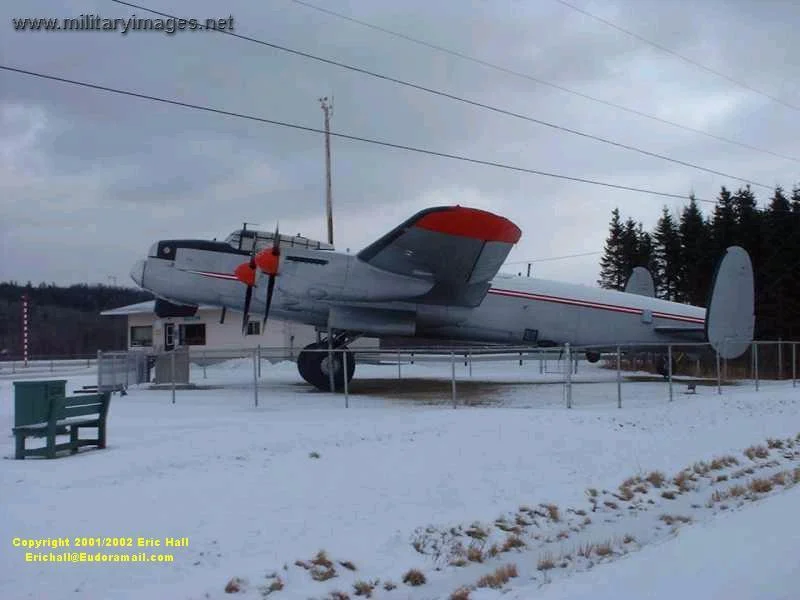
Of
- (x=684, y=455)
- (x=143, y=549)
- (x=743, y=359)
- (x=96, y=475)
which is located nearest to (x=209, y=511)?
(x=143, y=549)

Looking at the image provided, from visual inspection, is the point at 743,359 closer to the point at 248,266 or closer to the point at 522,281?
the point at 522,281

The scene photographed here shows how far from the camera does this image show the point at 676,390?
21.2 m

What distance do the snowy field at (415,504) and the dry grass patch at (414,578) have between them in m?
0.08

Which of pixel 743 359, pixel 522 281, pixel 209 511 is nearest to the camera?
pixel 209 511

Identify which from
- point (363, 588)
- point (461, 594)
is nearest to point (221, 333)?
point (363, 588)

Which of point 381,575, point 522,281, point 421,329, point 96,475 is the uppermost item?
point 522,281

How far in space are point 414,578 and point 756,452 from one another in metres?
9.30

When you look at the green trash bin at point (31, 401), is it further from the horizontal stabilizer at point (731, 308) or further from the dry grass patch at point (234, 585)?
the horizontal stabilizer at point (731, 308)

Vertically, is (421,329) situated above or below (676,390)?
above

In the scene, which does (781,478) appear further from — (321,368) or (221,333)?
(221,333)

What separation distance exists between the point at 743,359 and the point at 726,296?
379 centimetres

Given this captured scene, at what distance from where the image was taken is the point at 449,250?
19.0 meters

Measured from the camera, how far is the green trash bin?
38.4 ft

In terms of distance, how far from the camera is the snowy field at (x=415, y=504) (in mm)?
6340
